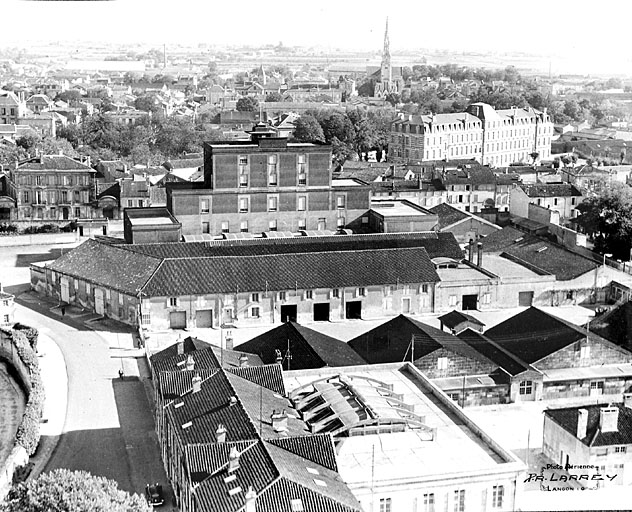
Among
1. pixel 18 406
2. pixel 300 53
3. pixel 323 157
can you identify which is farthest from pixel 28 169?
pixel 300 53

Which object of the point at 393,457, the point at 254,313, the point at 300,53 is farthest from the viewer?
the point at 300,53

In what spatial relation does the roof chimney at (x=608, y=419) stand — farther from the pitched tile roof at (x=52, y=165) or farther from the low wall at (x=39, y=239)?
the pitched tile roof at (x=52, y=165)

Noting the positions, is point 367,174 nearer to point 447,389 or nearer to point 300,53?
point 447,389

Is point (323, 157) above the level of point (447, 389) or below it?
above

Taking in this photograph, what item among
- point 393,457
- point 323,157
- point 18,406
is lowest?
point 18,406

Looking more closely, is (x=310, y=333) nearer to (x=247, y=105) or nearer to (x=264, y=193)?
(x=264, y=193)

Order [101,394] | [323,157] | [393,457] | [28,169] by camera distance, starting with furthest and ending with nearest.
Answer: [28,169]
[323,157]
[101,394]
[393,457]

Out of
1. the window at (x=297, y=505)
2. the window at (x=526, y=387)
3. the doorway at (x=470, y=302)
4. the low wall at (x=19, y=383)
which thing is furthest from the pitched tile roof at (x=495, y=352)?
the low wall at (x=19, y=383)
